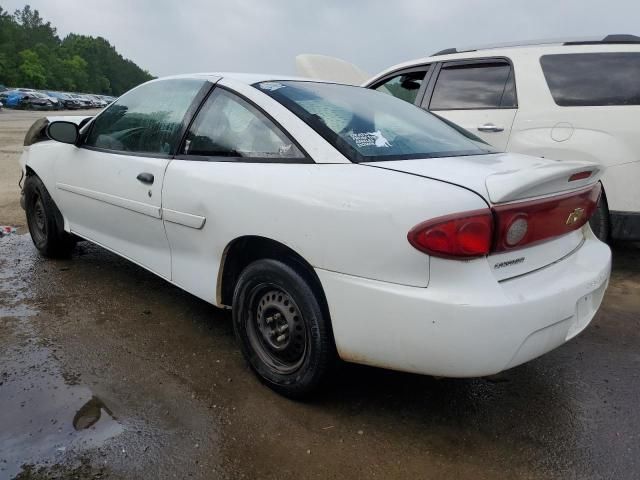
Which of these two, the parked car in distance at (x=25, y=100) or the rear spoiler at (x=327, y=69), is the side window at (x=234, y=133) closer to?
the rear spoiler at (x=327, y=69)

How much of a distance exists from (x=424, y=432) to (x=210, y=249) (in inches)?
52.5

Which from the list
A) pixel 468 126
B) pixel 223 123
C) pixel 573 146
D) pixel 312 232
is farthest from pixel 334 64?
pixel 312 232

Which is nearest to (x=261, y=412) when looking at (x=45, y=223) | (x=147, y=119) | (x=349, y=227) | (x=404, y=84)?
(x=349, y=227)

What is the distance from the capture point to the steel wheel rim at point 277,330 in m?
2.40

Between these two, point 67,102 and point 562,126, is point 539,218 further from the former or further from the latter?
point 67,102

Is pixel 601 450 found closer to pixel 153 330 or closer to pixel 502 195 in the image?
pixel 502 195

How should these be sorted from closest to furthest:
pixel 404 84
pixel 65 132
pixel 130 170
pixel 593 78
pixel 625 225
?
1. pixel 130 170
2. pixel 65 132
3. pixel 625 225
4. pixel 593 78
5. pixel 404 84

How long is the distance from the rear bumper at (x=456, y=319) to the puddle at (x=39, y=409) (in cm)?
112

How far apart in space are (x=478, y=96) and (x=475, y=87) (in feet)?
0.34

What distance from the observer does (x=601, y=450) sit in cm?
218

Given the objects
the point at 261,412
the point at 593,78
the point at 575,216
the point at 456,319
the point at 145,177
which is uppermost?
the point at 593,78

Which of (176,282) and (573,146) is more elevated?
(573,146)

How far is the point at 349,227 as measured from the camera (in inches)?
80.7

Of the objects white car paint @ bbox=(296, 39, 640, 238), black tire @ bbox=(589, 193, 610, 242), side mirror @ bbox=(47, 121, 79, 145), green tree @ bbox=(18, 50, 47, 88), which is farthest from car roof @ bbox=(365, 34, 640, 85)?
green tree @ bbox=(18, 50, 47, 88)
